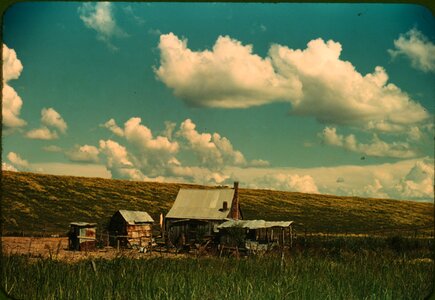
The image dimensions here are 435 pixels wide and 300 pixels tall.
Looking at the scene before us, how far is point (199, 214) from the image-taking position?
38.7m

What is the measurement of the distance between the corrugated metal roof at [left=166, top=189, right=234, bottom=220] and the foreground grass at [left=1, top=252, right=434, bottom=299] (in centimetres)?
2728

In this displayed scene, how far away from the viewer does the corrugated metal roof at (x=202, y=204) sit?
127 feet

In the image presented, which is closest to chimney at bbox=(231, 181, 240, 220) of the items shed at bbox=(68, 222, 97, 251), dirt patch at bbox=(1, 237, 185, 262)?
dirt patch at bbox=(1, 237, 185, 262)

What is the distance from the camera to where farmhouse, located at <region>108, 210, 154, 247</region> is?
34812mm

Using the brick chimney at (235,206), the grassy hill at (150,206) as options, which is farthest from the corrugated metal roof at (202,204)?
the grassy hill at (150,206)

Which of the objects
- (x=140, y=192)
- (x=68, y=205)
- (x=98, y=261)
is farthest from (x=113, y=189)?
(x=98, y=261)

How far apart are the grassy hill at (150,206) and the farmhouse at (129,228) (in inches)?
409

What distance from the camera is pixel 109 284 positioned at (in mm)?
8922

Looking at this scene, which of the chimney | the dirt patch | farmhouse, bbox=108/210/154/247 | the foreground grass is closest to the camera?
the foreground grass

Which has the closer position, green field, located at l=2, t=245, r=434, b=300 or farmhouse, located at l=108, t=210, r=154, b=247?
green field, located at l=2, t=245, r=434, b=300

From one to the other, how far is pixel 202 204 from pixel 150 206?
53.0 feet

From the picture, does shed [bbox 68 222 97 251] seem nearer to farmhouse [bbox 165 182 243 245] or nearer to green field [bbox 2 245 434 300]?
farmhouse [bbox 165 182 243 245]

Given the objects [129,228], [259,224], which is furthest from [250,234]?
[129,228]

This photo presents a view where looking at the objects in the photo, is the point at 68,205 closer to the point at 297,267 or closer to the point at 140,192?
the point at 140,192
